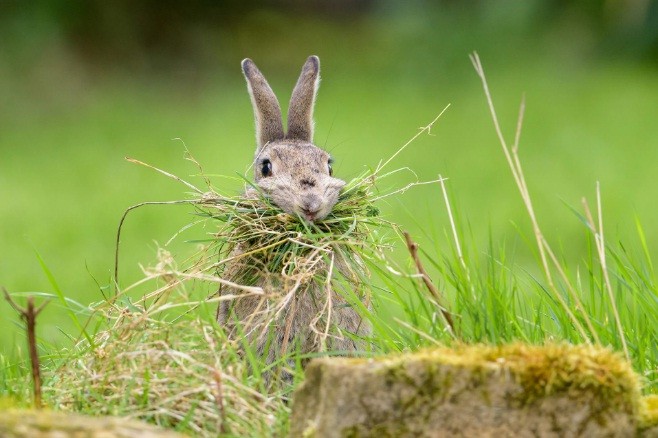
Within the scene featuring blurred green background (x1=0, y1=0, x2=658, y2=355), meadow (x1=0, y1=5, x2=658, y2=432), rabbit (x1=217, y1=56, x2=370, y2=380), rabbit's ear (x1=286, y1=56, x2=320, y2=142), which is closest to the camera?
rabbit (x1=217, y1=56, x2=370, y2=380)

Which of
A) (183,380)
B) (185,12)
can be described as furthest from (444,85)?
(183,380)

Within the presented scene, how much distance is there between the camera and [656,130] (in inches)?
418

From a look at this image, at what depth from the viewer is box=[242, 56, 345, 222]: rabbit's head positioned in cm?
397

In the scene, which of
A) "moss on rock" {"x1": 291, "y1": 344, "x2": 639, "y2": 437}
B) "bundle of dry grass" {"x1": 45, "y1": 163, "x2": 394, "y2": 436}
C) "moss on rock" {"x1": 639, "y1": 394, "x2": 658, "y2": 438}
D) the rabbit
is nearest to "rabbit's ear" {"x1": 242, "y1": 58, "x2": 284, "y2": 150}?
the rabbit

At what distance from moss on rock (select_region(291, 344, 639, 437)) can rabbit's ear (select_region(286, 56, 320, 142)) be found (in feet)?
8.10

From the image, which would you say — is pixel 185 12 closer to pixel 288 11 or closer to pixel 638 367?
pixel 288 11

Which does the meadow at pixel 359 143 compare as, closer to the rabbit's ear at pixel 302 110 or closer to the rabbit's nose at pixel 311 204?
the rabbit's ear at pixel 302 110

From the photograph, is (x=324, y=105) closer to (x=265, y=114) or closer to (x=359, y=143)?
(x=359, y=143)

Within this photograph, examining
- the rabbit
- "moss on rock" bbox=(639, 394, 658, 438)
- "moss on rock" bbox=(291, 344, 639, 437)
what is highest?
the rabbit

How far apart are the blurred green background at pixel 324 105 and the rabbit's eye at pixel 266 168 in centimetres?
247

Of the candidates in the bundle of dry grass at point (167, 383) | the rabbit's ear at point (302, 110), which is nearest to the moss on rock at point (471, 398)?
the bundle of dry grass at point (167, 383)

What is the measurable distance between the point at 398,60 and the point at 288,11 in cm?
229

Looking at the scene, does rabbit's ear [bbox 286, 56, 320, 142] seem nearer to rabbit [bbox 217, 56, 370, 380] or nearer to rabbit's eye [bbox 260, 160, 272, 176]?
rabbit [bbox 217, 56, 370, 380]

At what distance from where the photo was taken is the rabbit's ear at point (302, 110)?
16.8ft
